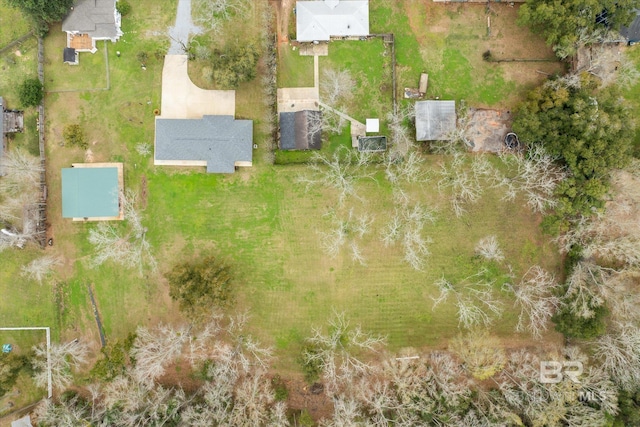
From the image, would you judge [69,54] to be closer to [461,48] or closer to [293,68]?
[293,68]

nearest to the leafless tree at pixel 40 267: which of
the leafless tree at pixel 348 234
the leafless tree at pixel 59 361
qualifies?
the leafless tree at pixel 59 361

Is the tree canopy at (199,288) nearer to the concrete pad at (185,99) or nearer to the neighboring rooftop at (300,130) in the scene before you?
the neighboring rooftop at (300,130)

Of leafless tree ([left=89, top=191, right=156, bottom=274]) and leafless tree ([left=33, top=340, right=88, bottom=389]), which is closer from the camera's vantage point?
leafless tree ([left=33, top=340, right=88, bottom=389])

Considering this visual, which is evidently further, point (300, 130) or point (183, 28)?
point (183, 28)

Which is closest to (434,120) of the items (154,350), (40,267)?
(154,350)

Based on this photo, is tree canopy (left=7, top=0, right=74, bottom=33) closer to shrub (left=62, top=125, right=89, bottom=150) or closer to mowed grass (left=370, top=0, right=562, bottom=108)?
shrub (left=62, top=125, right=89, bottom=150)

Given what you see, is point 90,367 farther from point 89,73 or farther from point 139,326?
point 89,73

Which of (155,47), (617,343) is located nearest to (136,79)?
(155,47)

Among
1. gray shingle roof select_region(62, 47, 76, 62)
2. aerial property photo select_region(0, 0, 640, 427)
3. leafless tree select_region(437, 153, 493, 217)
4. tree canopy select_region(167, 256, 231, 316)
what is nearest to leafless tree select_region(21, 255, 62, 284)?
aerial property photo select_region(0, 0, 640, 427)
